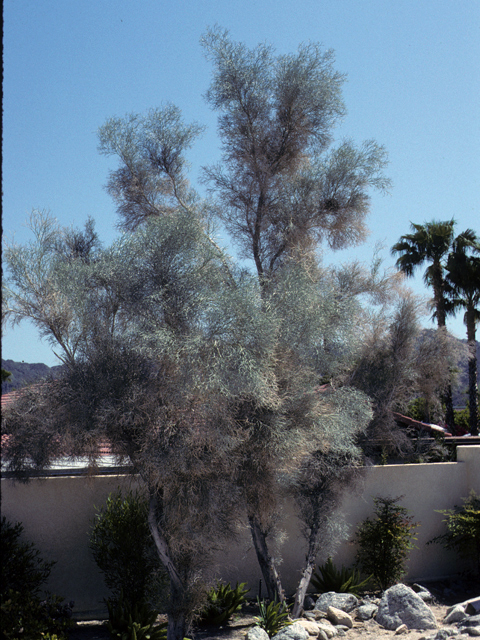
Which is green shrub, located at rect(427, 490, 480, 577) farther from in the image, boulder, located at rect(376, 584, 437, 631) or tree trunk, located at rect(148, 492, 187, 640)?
tree trunk, located at rect(148, 492, 187, 640)

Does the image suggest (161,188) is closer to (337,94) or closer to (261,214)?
(261,214)

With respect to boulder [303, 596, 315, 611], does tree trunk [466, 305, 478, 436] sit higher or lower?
higher

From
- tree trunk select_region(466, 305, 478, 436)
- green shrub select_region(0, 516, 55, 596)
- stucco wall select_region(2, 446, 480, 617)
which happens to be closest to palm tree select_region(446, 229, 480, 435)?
tree trunk select_region(466, 305, 478, 436)

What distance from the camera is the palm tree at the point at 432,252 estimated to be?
20859mm

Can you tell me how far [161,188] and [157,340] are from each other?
4.93 metres

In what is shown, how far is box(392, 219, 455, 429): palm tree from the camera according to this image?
20859 millimetres

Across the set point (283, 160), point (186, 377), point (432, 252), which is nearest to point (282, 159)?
point (283, 160)

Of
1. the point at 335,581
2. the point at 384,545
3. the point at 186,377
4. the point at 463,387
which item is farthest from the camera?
the point at 463,387

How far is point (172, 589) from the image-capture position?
6.39 meters

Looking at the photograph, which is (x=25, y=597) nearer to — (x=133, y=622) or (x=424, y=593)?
(x=133, y=622)

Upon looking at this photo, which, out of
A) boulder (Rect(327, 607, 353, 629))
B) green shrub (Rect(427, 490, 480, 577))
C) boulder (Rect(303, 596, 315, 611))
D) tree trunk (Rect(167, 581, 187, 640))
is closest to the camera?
tree trunk (Rect(167, 581, 187, 640))

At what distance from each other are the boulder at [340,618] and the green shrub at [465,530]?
123 inches

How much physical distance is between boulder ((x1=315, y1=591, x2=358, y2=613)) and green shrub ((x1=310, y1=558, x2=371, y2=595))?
1.21ft

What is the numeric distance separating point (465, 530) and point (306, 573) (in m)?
3.30
